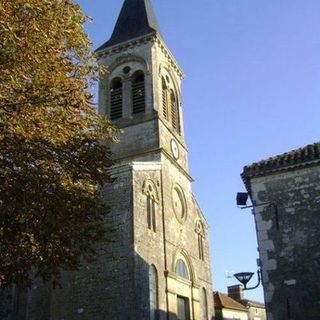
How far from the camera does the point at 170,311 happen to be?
2062cm

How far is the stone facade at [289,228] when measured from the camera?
12570 mm

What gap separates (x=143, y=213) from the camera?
20.8 m

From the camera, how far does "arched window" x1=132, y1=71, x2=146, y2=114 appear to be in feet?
86.4

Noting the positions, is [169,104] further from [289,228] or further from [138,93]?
[289,228]

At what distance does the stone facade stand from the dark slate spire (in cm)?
1605

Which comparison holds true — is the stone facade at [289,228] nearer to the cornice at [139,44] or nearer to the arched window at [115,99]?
the arched window at [115,99]

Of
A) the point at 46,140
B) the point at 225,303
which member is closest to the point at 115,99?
the point at 225,303

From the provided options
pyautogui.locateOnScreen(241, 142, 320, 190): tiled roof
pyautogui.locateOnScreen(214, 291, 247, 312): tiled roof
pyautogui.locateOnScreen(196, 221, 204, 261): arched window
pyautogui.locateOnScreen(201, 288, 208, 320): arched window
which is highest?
pyautogui.locateOnScreen(196, 221, 204, 261): arched window

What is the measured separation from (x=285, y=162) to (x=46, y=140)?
750 cm

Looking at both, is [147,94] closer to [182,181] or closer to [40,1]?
[182,181]

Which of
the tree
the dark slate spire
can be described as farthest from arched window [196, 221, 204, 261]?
the tree

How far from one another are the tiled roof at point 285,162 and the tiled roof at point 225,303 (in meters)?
21.4

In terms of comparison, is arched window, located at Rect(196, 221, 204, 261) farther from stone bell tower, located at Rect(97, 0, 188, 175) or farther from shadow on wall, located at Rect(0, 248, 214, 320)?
shadow on wall, located at Rect(0, 248, 214, 320)

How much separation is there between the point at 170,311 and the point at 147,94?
11566 mm
